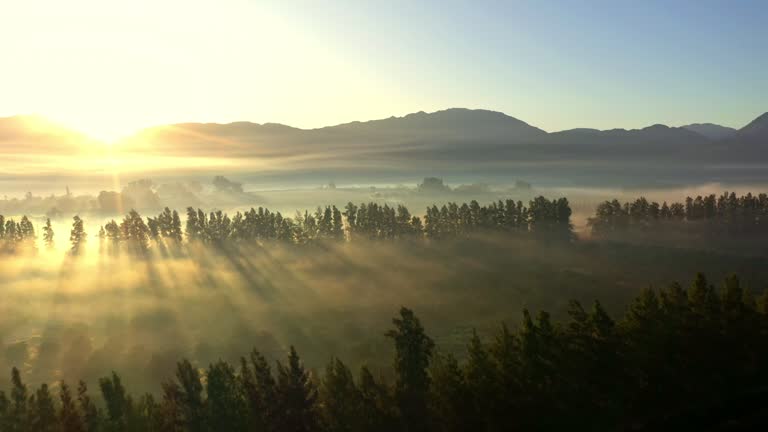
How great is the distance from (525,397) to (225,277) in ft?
518

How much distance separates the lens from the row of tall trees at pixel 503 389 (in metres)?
60.6

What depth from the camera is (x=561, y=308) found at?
148m

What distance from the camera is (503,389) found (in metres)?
61.3

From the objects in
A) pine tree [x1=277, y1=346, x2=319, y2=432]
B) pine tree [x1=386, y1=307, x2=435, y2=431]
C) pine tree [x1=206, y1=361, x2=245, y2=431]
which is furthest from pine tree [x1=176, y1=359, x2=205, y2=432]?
pine tree [x1=386, y1=307, x2=435, y2=431]

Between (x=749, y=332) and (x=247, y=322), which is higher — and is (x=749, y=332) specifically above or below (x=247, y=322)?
above

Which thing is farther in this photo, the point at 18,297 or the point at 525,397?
the point at 18,297

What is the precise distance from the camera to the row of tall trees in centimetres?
6062

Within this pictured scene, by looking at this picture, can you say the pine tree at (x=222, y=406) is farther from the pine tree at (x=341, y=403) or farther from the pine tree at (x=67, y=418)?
the pine tree at (x=67, y=418)

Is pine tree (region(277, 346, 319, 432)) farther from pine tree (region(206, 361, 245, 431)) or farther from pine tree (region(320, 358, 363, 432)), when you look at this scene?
pine tree (region(206, 361, 245, 431))

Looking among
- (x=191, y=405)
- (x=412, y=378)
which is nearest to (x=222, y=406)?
(x=191, y=405)

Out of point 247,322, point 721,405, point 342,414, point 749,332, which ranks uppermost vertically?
point 749,332

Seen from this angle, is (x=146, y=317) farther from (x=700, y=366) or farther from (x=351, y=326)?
(x=700, y=366)

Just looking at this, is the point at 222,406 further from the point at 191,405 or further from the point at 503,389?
the point at 503,389

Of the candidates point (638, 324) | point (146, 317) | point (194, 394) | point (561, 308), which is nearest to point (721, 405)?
point (638, 324)
